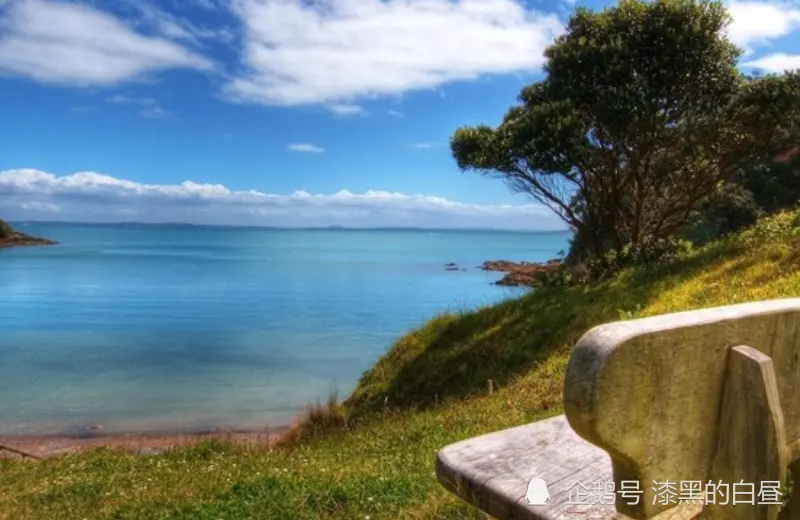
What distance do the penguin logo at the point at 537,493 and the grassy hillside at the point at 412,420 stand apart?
1852mm

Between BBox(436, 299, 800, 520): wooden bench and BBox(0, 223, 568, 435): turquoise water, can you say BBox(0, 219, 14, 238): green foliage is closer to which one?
BBox(0, 223, 568, 435): turquoise water

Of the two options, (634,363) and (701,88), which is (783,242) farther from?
(634,363)

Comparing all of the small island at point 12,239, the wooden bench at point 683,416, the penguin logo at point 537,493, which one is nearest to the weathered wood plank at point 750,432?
the wooden bench at point 683,416

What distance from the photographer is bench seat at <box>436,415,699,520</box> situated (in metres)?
2.29

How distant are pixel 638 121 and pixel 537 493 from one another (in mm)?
14240

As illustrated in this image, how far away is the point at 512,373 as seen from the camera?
11.1 metres

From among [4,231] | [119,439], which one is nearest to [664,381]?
[119,439]

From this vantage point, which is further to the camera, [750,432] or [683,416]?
[750,432]

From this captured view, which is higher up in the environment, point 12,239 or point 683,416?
point 683,416

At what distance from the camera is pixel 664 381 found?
5.68ft

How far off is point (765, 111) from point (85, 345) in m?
25.2

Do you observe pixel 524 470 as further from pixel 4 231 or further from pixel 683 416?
pixel 4 231

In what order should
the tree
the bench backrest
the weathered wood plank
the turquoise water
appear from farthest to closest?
the turquoise water
the tree
the weathered wood plank
the bench backrest

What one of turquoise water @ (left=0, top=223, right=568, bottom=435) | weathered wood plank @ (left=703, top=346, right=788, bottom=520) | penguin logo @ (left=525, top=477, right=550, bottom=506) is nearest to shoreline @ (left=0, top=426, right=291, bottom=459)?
turquoise water @ (left=0, top=223, right=568, bottom=435)
